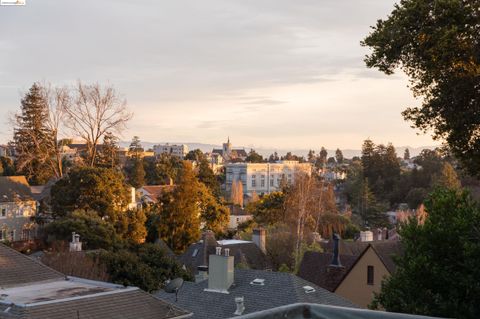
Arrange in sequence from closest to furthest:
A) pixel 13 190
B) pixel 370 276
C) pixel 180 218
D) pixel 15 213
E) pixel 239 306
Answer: pixel 239 306, pixel 370 276, pixel 180 218, pixel 15 213, pixel 13 190

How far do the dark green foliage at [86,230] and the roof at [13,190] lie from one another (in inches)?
537

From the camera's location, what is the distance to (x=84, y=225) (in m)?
37.5

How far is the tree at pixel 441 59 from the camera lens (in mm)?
14148

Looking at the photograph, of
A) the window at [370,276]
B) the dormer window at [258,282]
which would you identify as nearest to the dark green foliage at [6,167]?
the window at [370,276]

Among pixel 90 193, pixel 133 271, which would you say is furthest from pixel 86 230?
pixel 133 271

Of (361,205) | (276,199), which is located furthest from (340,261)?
(361,205)

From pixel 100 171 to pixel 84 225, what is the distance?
6609 millimetres

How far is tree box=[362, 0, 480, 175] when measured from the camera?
46.4 feet

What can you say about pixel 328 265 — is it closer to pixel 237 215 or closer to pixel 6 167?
pixel 237 215

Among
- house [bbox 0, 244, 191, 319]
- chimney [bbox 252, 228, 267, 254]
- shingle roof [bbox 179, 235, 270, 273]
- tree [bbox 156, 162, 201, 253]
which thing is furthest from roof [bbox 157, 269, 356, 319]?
tree [bbox 156, 162, 201, 253]

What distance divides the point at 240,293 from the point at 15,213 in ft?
116

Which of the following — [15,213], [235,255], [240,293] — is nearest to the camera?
[240,293]

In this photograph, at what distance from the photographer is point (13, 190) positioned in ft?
172

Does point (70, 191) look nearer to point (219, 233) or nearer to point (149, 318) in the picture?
point (219, 233)
